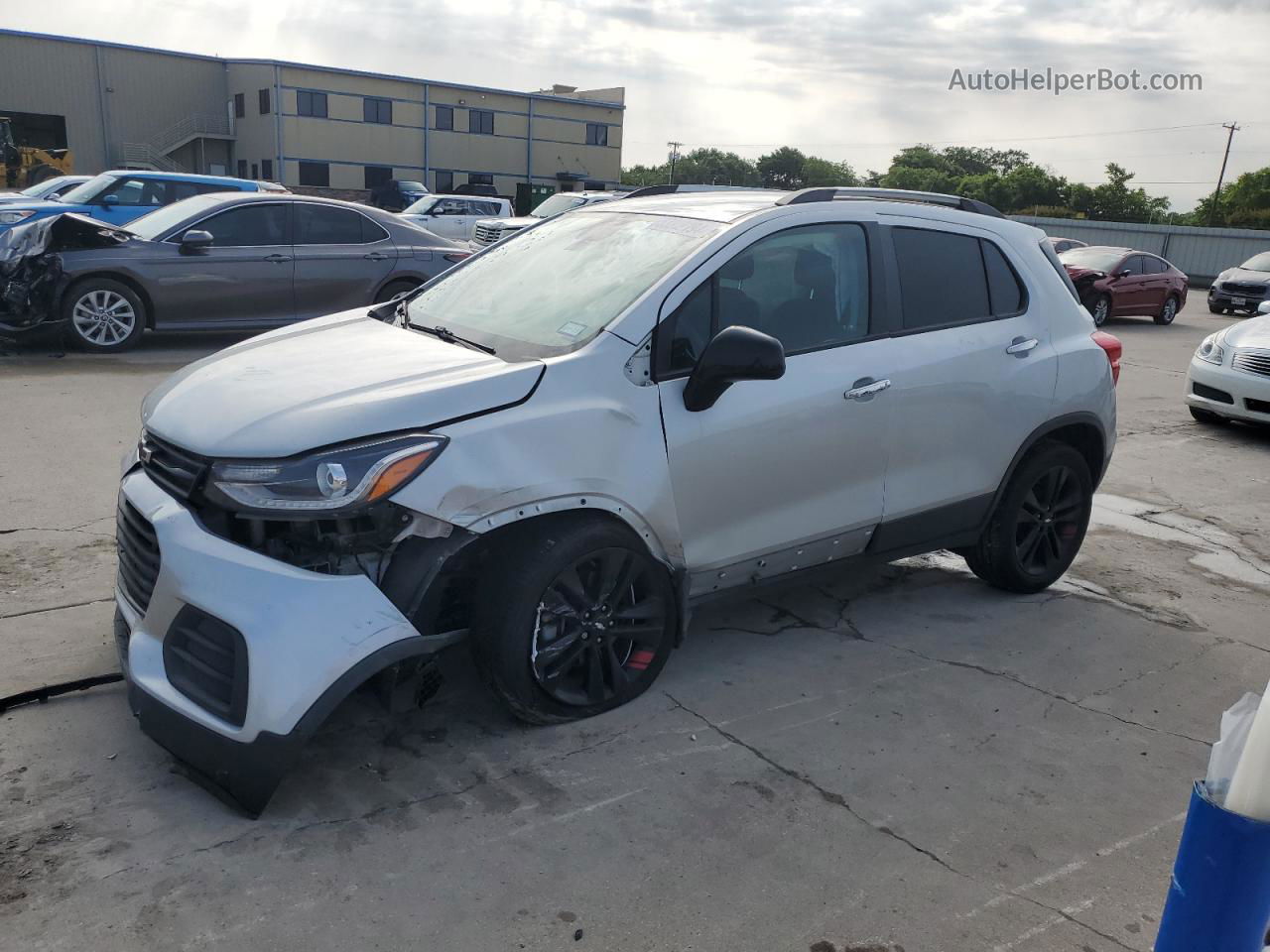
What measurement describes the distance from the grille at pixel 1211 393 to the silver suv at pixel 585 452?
569 centimetres

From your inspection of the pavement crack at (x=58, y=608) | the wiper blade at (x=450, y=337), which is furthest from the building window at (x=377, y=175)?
the wiper blade at (x=450, y=337)

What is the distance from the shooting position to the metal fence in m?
38.3

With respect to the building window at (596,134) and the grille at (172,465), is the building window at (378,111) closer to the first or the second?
the building window at (596,134)

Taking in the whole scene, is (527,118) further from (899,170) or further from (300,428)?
(300,428)

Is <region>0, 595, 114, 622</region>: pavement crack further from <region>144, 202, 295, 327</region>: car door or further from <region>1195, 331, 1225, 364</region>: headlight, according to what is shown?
<region>1195, 331, 1225, 364</region>: headlight

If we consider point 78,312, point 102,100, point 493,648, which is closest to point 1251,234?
point 78,312

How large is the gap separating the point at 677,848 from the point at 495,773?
2.24 feet

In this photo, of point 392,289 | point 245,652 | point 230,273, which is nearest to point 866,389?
point 245,652

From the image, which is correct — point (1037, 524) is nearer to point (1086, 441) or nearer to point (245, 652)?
point (1086, 441)

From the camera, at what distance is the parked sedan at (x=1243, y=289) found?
23625mm

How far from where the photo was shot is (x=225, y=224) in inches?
418

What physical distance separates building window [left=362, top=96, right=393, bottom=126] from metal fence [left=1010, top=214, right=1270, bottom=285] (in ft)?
116

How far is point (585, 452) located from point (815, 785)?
1.35 m

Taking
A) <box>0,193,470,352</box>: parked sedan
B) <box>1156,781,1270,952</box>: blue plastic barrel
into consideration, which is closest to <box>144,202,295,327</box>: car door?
<box>0,193,470,352</box>: parked sedan
